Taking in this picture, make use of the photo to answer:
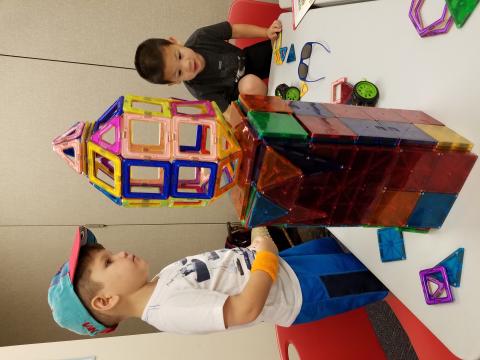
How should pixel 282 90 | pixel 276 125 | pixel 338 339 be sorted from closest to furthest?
pixel 276 125 < pixel 338 339 < pixel 282 90

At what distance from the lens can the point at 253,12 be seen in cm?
159

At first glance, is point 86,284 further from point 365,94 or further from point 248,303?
point 365,94

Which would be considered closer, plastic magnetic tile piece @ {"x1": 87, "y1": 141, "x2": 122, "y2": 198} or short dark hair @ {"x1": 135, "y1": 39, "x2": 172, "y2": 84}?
plastic magnetic tile piece @ {"x1": 87, "y1": 141, "x2": 122, "y2": 198}

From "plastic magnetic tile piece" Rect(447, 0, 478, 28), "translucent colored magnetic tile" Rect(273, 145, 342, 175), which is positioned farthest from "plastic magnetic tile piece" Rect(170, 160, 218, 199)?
"plastic magnetic tile piece" Rect(447, 0, 478, 28)

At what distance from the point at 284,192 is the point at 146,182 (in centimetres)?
24

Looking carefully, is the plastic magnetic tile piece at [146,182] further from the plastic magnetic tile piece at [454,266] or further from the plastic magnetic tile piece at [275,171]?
the plastic magnetic tile piece at [454,266]

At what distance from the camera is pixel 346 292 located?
3.08 feet

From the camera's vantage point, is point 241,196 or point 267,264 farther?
point 267,264

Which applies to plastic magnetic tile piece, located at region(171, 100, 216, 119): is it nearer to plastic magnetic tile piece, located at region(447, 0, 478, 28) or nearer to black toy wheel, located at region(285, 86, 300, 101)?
plastic magnetic tile piece, located at region(447, 0, 478, 28)

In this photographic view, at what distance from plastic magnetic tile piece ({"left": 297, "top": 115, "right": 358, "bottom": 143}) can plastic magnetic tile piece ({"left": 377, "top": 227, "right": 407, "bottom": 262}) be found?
0.28 m

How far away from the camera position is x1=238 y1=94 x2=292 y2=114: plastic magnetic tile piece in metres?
0.56

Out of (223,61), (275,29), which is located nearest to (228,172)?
(275,29)

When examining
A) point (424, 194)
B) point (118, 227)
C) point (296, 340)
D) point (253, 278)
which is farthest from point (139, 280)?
point (118, 227)

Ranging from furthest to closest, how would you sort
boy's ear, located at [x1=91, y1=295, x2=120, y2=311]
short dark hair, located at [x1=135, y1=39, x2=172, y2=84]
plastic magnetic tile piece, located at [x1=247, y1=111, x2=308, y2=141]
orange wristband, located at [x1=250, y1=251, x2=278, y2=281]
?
short dark hair, located at [x1=135, y1=39, x2=172, y2=84]
boy's ear, located at [x1=91, y1=295, x2=120, y2=311]
orange wristband, located at [x1=250, y1=251, x2=278, y2=281]
plastic magnetic tile piece, located at [x1=247, y1=111, x2=308, y2=141]
